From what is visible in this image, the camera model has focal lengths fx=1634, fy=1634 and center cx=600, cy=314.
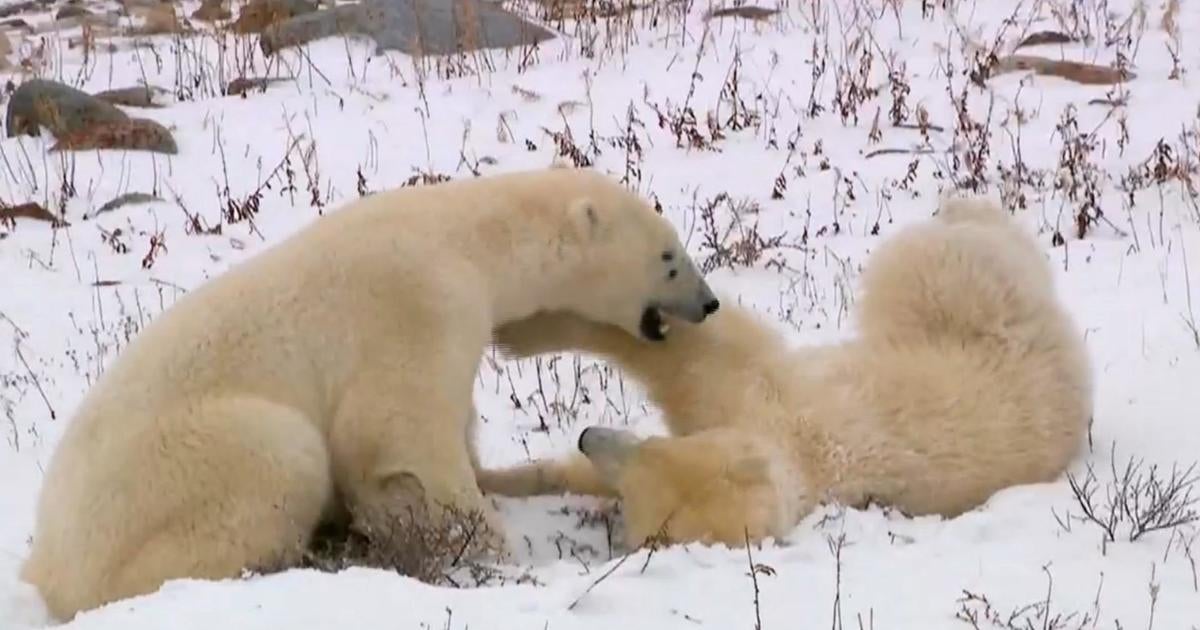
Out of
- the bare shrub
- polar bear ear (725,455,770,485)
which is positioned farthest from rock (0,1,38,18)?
the bare shrub

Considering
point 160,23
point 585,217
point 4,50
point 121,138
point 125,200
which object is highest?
point 585,217

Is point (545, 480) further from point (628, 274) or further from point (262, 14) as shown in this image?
point (262, 14)

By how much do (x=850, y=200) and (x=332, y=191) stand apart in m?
3.01

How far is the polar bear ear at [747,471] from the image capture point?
4.86 m

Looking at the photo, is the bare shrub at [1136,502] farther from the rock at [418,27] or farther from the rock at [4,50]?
the rock at [4,50]

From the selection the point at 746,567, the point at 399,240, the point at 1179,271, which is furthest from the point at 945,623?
the point at 1179,271

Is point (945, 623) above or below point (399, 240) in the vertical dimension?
below

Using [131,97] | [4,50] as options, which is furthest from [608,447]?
[4,50]

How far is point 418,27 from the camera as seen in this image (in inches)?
488

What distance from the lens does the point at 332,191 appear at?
9586mm

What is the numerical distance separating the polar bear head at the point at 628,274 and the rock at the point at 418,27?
6.45 meters

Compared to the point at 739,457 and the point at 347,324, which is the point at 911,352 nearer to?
the point at 739,457

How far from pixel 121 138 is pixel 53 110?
0.53m

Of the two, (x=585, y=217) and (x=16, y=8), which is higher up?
(x=585, y=217)
